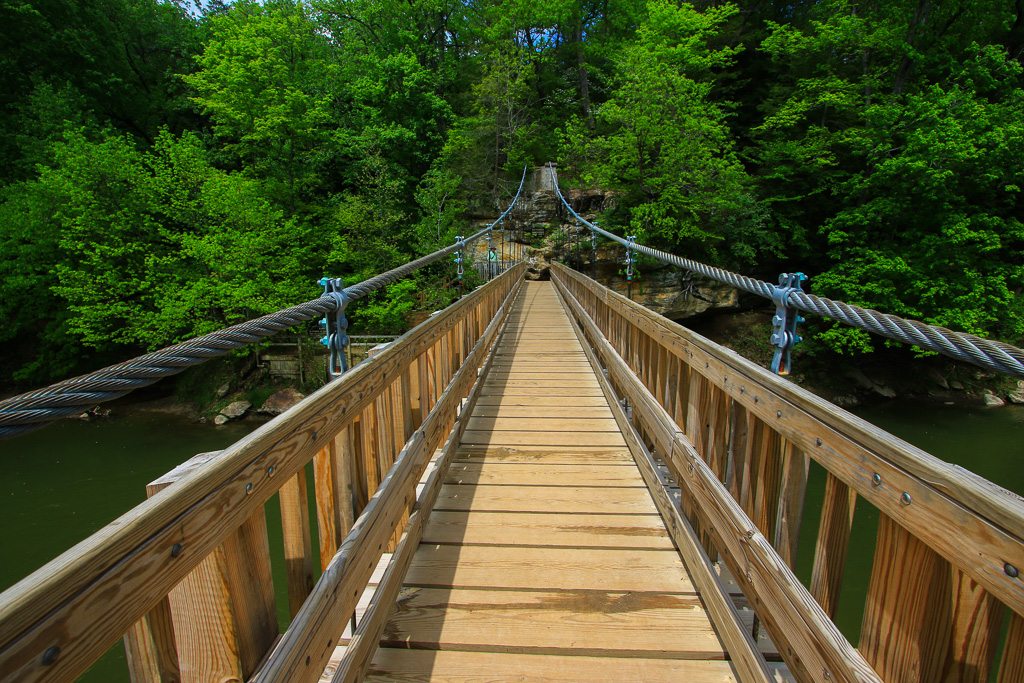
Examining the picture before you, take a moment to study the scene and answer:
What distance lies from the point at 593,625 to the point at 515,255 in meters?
20.2

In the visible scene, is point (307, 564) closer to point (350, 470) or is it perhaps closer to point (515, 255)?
point (350, 470)

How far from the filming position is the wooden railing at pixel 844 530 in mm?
729

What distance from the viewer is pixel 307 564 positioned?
1.26m

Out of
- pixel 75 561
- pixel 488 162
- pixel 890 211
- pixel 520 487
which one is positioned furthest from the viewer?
pixel 488 162

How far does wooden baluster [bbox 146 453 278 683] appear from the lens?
3.05 ft

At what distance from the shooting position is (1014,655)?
702 millimetres

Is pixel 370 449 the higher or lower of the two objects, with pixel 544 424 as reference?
higher

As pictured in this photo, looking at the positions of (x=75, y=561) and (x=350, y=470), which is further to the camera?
(x=350, y=470)

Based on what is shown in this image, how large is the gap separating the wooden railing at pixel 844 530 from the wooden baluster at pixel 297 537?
1169 millimetres

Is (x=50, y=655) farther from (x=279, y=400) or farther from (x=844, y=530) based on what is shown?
(x=279, y=400)

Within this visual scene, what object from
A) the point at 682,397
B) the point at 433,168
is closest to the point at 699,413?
the point at 682,397

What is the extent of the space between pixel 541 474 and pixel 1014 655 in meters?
2.21

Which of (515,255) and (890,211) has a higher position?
(890,211)

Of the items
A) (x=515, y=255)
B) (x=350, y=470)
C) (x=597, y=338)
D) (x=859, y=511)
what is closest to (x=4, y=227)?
(x=515, y=255)
